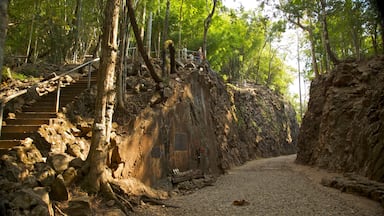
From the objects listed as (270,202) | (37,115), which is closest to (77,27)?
(37,115)

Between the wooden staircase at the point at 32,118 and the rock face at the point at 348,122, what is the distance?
31.6 feet

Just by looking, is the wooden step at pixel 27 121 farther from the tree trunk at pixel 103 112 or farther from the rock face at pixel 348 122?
the rock face at pixel 348 122

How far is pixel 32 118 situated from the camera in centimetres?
745

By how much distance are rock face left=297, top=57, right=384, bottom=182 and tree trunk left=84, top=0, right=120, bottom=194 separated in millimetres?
7992

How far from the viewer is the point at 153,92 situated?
1095cm

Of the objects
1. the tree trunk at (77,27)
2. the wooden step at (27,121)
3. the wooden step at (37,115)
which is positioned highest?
the tree trunk at (77,27)

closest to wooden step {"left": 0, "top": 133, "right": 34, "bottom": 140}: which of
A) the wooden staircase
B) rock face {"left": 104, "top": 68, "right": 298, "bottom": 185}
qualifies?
the wooden staircase

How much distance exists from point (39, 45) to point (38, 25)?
3724 millimetres

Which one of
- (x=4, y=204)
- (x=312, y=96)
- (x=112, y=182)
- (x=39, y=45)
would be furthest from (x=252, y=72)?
(x=4, y=204)

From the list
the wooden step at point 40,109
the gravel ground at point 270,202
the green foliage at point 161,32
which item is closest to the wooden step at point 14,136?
the wooden step at point 40,109

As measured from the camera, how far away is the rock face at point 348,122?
Result: 398 inches

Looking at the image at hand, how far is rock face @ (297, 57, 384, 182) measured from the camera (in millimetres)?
10117

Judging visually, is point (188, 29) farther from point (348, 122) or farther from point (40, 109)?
point (40, 109)

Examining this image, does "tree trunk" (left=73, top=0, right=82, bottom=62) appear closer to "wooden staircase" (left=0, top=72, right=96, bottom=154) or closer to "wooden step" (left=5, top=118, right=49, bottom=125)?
"wooden staircase" (left=0, top=72, right=96, bottom=154)
